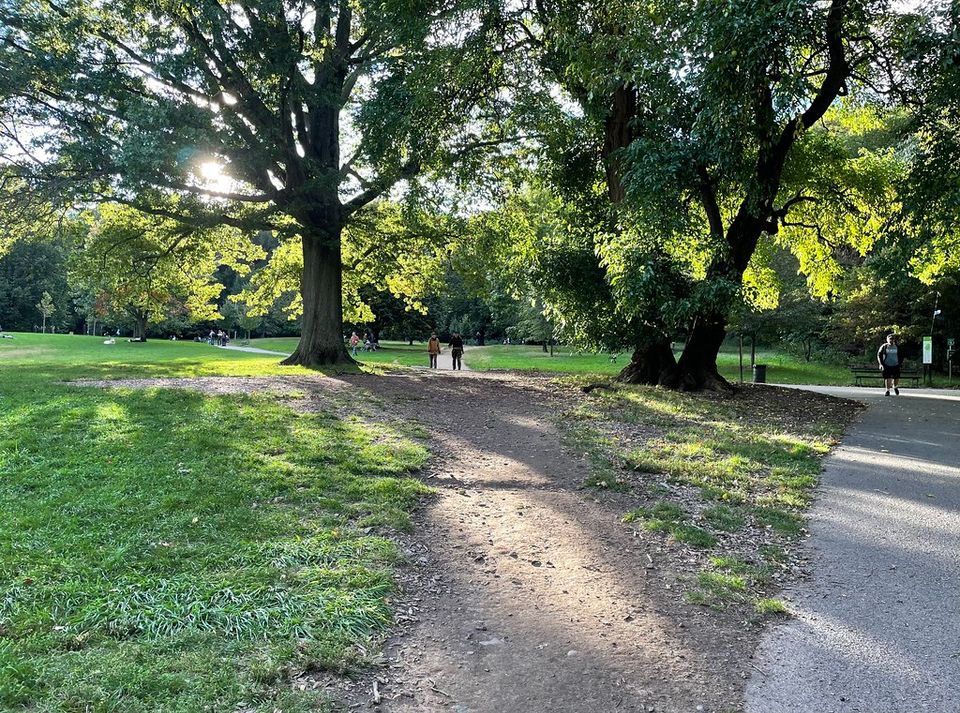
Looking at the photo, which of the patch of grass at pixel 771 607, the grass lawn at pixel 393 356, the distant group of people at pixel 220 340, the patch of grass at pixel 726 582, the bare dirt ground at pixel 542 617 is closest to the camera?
the bare dirt ground at pixel 542 617

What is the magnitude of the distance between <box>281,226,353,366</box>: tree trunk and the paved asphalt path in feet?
45.2

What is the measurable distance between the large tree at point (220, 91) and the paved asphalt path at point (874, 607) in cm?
1024

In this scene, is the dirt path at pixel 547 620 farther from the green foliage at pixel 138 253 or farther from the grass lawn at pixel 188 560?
the green foliage at pixel 138 253

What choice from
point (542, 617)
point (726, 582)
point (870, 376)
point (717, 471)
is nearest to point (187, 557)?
point (542, 617)

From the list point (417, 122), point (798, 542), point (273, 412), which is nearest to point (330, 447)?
point (273, 412)

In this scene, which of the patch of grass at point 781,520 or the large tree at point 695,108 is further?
the large tree at point 695,108

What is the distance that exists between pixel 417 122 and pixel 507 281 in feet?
20.5

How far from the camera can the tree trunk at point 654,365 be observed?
14430mm

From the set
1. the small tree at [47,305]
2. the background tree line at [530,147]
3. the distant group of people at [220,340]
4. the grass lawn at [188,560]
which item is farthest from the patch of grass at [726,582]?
the small tree at [47,305]

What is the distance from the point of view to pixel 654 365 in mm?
14727

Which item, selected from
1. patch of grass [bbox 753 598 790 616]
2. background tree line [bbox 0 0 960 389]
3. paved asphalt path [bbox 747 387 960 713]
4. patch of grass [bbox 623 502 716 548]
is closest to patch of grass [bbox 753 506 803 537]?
paved asphalt path [bbox 747 387 960 713]

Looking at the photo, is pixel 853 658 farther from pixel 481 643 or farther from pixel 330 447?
pixel 330 447

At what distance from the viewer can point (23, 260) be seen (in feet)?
185

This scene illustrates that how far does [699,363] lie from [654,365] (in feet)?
3.46
